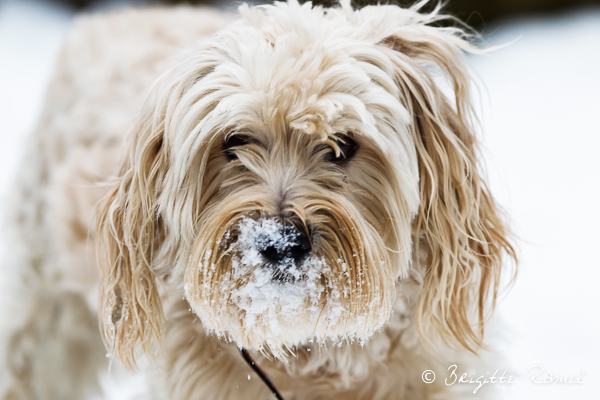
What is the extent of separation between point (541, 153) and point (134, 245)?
3.99 meters

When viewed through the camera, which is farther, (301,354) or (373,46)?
(301,354)

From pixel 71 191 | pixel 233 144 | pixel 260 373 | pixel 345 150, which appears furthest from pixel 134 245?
pixel 71 191

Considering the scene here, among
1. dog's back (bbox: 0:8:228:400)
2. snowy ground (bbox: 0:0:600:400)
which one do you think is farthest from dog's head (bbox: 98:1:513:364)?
dog's back (bbox: 0:8:228:400)

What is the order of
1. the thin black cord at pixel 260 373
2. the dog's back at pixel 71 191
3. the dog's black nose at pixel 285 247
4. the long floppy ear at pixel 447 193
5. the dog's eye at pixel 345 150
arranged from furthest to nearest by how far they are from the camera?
the dog's back at pixel 71 191 → the thin black cord at pixel 260 373 → the long floppy ear at pixel 447 193 → the dog's eye at pixel 345 150 → the dog's black nose at pixel 285 247

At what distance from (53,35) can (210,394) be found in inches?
253

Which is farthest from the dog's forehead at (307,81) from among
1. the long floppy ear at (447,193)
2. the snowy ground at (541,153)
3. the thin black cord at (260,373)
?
the thin black cord at (260,373)

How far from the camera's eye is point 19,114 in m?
5.85

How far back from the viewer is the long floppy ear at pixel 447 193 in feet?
6.23

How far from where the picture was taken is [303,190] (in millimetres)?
1723

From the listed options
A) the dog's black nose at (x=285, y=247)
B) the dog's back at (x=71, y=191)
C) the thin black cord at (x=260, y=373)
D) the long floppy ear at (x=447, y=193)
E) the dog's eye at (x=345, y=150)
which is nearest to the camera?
the dog's black nose at (x=285, y=247)

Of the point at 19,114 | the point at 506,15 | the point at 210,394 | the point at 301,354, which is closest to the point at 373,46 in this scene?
the point at 301,354

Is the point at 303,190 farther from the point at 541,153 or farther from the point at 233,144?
the point at 541,153

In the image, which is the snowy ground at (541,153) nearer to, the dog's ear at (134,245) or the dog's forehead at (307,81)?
the dog's forehead at (307,81)

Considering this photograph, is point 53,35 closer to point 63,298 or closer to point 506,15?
point 63,298
